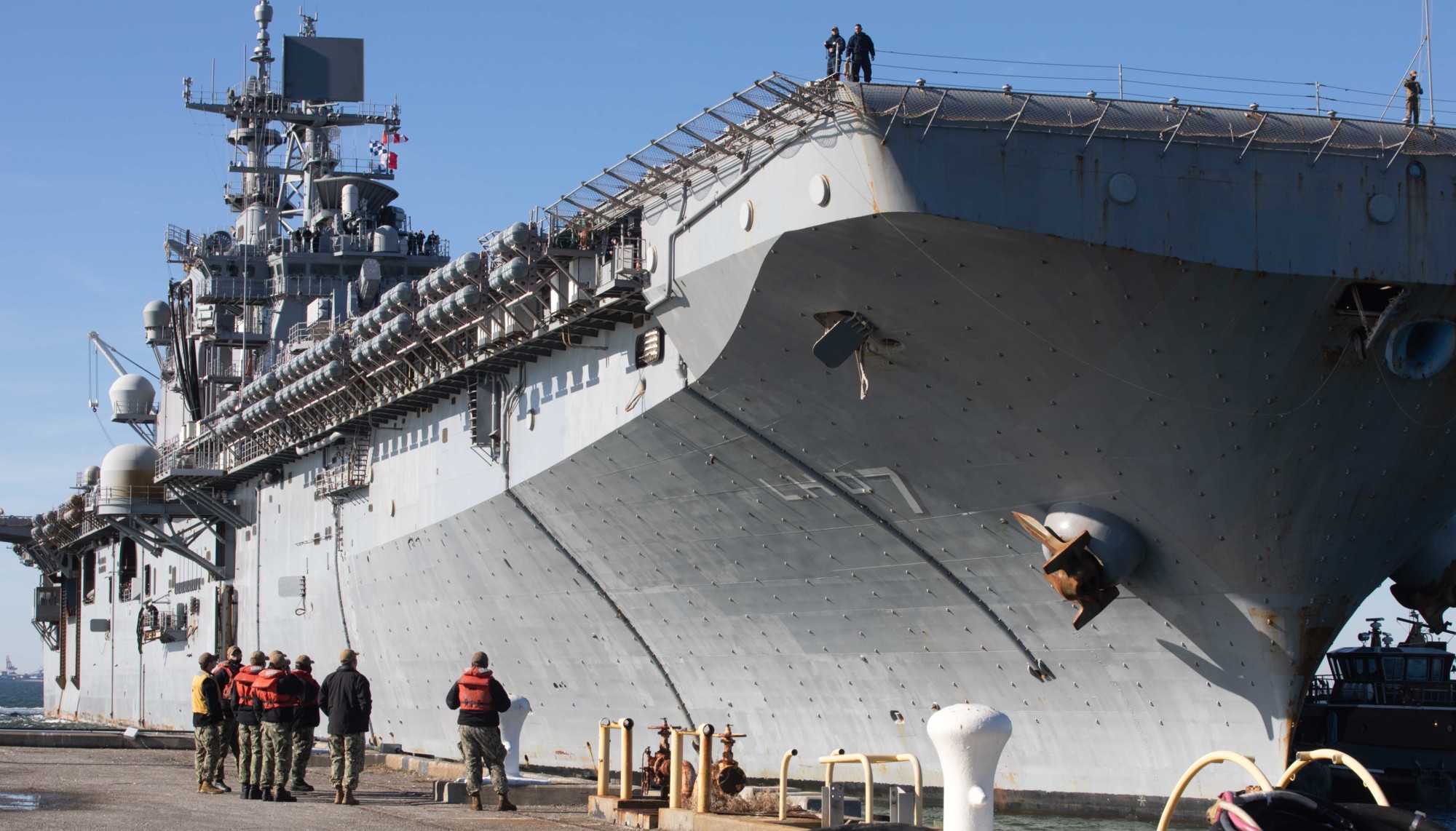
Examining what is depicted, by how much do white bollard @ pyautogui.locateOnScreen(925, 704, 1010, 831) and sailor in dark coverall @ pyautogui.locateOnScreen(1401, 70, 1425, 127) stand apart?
7869 millimetres

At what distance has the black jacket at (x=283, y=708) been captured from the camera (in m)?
11.4

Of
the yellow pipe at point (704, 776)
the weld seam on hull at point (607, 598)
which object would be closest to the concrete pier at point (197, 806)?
the yellow pipe at point (704, 776)

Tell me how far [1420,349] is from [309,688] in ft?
30.3

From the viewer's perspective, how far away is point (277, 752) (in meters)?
11.3

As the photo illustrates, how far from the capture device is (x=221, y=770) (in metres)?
12.5

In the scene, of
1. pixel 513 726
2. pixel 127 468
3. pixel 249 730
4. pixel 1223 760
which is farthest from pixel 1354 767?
pixel 127 468

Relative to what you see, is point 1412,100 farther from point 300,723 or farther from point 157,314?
point 157,314

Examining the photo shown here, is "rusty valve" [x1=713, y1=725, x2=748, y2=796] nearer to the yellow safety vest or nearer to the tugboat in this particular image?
the yellow safety vest

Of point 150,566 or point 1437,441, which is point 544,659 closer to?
point 1437,441

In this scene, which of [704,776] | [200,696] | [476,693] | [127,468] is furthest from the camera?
[127,468]

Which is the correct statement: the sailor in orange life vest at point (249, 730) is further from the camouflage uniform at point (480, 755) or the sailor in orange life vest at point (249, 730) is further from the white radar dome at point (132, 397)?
the white radar dome at point (132, 397)

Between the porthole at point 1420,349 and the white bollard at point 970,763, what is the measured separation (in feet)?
20.5

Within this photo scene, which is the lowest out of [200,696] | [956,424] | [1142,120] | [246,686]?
[200,696]

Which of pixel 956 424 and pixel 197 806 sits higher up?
pixel 956 424
